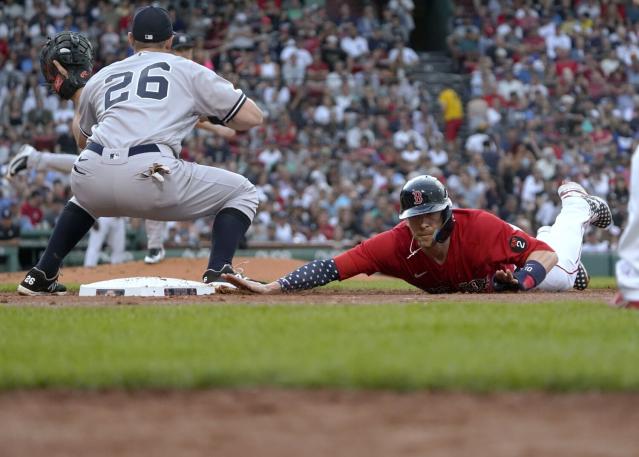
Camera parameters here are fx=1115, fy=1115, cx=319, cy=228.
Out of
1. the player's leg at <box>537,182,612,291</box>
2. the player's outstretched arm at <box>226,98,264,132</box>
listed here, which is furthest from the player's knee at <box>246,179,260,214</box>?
the player's leg at <box>537,182,612,291</box>

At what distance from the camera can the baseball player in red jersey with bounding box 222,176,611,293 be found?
777 centimetres

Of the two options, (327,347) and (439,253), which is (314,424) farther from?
(439,253)

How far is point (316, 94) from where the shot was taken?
23031 mm

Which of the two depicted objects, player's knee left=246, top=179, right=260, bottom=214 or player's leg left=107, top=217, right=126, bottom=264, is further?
player's leg left=107, top=217, right=126, bottom=264

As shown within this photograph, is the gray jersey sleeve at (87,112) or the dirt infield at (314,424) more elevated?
the gray jersey sleeve at (87,112)

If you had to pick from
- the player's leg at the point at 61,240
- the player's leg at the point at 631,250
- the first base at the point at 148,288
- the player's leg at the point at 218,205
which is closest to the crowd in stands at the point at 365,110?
the first base at the point at 148,288

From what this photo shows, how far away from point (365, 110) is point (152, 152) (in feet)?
50.1

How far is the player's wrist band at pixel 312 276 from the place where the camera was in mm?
8020

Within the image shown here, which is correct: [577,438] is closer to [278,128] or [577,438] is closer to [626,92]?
[278,128]

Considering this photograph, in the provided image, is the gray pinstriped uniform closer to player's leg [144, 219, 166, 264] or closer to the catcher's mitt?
the catcher's mitt

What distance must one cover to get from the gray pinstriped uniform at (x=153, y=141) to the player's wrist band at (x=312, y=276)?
2.10ft

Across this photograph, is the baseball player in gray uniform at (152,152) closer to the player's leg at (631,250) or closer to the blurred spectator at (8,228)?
the player's leg at (631,250)

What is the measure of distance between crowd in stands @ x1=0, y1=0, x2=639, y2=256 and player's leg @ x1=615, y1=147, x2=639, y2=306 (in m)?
12.7

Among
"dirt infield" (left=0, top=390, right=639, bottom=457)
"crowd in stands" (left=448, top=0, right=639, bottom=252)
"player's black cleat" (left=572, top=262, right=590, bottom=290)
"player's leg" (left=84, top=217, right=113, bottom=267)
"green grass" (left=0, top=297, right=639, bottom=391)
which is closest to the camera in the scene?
"dirt infield" (left=0, top=390, right=639, bottom=457)
